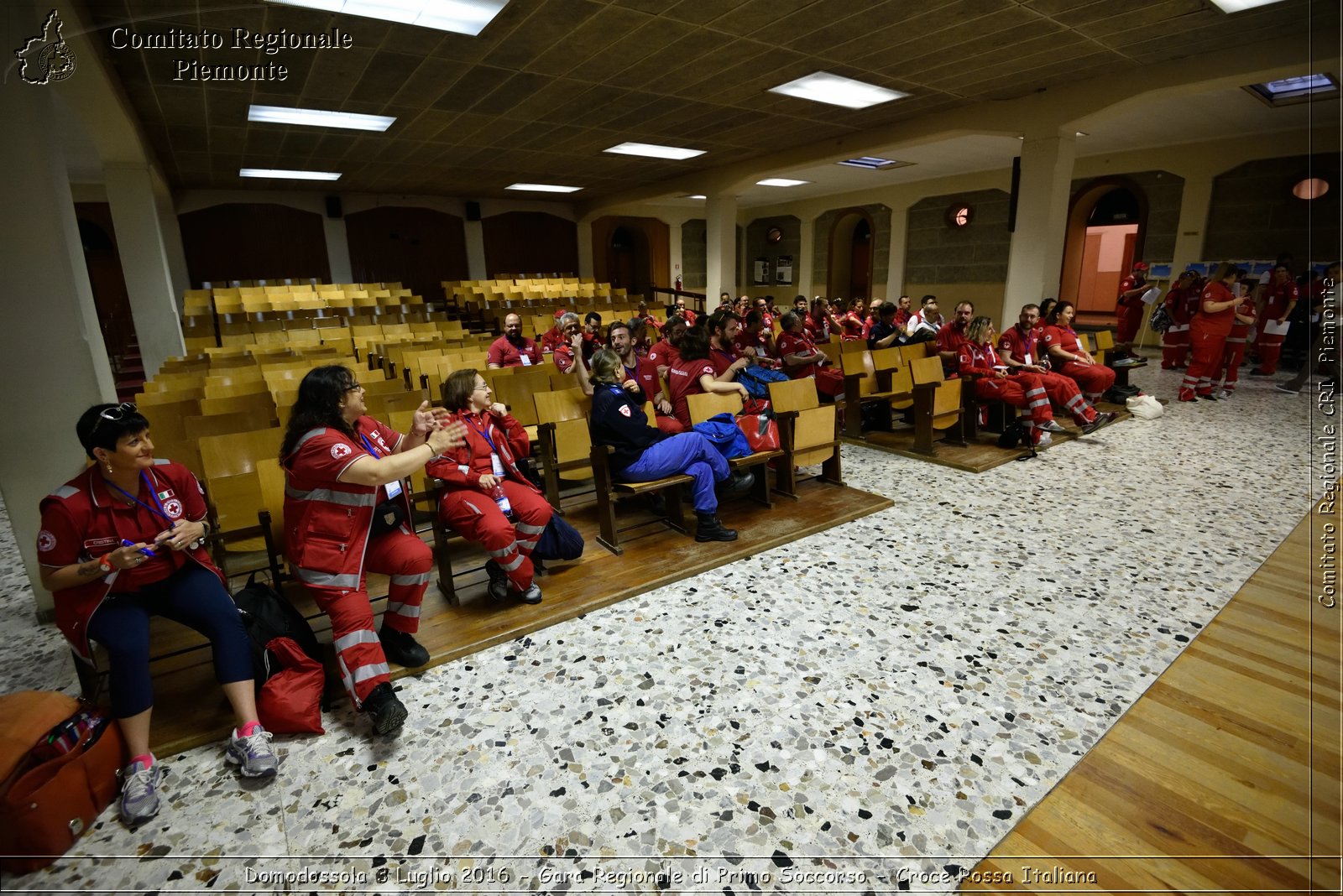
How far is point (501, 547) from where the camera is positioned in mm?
2736

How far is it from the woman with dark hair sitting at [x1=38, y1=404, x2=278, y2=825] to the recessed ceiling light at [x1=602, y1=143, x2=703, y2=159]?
29.6 ft

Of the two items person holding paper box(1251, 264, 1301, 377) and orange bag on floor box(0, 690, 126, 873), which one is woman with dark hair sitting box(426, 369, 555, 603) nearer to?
orange bag on floor box(0, 690, 126, 873)

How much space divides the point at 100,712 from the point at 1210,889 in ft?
10.3

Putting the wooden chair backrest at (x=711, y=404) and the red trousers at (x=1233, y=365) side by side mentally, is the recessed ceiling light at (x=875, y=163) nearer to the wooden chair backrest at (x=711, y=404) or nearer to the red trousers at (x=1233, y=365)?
the red trousers at (x=1233, y=365)

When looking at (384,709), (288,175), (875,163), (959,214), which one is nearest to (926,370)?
(384,709)

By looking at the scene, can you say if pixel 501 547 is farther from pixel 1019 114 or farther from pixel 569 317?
pixel 1019 114

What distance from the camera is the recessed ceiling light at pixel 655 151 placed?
32.1 ft

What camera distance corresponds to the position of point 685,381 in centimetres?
432

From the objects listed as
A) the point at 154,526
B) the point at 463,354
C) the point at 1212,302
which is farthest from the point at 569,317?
the point at 1212,302

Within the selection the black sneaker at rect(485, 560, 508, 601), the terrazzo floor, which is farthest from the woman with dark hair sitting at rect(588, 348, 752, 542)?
the black sneaker at rect(485, 560, 508, 601)

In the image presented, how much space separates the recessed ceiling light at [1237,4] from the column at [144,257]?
11.0 meters

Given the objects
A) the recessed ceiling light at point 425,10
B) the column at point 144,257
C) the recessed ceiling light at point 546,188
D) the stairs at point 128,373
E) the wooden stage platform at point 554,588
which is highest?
the recessed ceiling light at point 546,188

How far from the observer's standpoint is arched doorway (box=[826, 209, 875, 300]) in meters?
16.9

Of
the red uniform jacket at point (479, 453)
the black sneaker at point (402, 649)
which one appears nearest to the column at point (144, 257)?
the red uniform jacket at point (479, 453)
